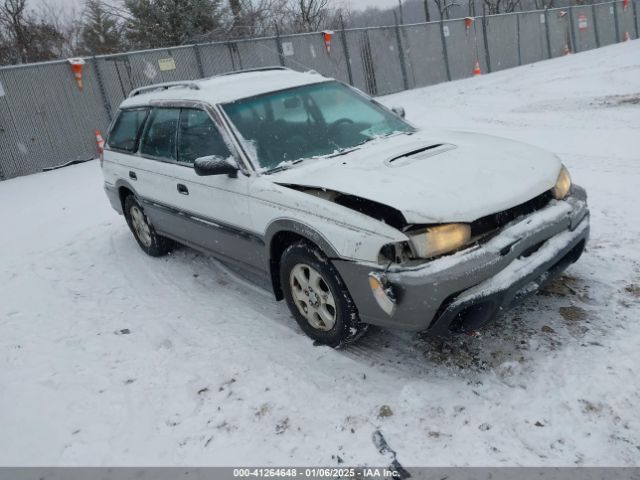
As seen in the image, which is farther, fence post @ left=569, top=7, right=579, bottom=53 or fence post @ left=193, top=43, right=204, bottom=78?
fence post @ left=569, top=7, right=579, bottom=53

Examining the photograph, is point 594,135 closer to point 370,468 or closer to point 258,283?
point 258,283

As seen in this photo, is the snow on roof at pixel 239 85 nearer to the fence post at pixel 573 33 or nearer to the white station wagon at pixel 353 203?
the white station wagon at pixel 353 203

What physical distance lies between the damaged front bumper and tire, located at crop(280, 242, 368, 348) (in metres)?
0.12

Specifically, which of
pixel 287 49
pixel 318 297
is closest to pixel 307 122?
pixel 318 297

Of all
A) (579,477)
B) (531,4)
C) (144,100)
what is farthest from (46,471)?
(531,4)

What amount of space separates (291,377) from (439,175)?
1.49m

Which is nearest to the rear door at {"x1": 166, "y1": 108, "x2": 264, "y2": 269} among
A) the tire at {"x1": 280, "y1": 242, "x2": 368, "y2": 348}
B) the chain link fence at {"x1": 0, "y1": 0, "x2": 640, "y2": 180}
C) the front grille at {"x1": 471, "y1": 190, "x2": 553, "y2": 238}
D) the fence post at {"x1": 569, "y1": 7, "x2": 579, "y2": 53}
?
the tire at {"x1": 280, "y1": 242, "x2": 368, "y2": 348}

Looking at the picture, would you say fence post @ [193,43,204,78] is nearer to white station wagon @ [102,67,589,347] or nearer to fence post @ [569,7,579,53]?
white station wagon @ [102,67,589,347]

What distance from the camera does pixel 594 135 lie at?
25.4 ft

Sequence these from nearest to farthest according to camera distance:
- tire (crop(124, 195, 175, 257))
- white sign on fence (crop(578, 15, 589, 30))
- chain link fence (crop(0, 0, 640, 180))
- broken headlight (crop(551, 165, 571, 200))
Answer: broken headlight (crop(551, 165, 571, 200))
tire (crop(124, 195, 175, 257))
chain link fence (crop(0, 0, 640, 180))
white sign on fence (crop(578, 15, 589, 30))

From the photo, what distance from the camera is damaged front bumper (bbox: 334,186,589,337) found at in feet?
8.75

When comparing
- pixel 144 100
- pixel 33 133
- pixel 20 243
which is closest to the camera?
pixel 144 100

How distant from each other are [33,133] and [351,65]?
11111mm

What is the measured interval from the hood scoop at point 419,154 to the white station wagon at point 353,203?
0.01 metres
